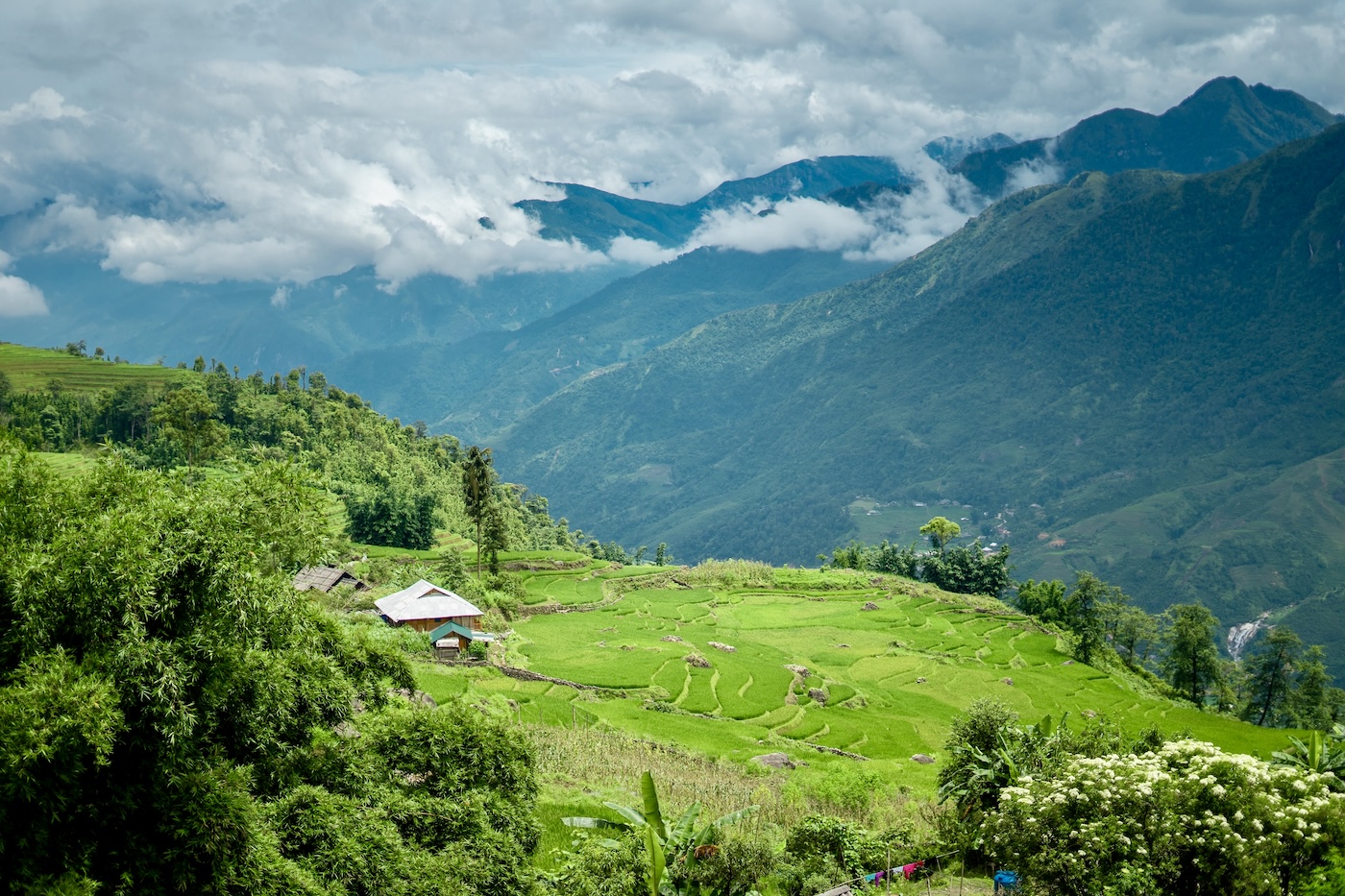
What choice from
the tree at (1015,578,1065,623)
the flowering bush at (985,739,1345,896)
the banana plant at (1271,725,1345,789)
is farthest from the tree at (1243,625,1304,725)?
the flowering bush at (985,739,1345,896)

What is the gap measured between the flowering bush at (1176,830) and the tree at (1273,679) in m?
74.7

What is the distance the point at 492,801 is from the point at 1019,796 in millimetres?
13499

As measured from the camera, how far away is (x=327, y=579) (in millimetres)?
73500

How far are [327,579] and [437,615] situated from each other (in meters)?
14.7

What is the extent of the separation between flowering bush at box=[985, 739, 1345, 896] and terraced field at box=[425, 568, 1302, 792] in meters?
17.5

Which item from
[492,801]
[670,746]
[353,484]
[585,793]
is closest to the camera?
[492,801]

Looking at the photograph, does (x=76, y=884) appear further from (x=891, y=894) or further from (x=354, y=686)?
(x=891, y=894)

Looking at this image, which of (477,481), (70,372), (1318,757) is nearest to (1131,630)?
(477,481)

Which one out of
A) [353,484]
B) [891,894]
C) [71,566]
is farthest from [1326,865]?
[353,484]

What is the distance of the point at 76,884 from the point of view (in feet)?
50.7

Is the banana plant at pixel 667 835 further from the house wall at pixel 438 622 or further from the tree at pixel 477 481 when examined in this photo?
the tree at pixel 477 481

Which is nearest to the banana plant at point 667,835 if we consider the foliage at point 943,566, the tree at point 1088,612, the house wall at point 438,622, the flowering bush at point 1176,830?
the flowering bush at point 1176,830

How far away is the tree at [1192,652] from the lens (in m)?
89.1

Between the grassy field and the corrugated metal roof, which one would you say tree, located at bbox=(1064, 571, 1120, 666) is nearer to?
the corrugated metal roof
